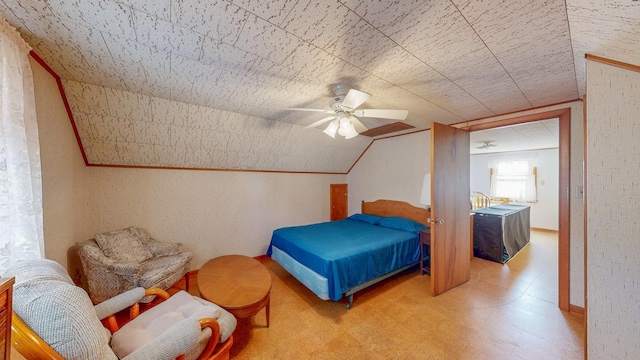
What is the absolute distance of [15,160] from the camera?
118 cm

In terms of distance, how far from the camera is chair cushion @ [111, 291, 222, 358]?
1297 millimetres

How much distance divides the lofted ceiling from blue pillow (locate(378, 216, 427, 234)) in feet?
5.70

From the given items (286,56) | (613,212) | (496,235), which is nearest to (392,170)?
(496,235)

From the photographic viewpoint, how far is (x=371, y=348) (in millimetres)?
1858

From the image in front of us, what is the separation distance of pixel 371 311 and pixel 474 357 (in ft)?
3.03

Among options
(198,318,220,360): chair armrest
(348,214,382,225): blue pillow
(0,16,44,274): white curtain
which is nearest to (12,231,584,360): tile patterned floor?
(198,318,220,360): chair armrest

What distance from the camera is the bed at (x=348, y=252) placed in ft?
7.69

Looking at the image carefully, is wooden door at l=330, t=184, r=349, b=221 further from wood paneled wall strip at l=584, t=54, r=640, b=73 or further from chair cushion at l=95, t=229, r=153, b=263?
wood paneled wall strip at l=584, t=54, r=640, b=73

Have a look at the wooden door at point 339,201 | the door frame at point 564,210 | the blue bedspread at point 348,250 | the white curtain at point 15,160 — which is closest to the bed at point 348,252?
the blue bedspread at point 348,250

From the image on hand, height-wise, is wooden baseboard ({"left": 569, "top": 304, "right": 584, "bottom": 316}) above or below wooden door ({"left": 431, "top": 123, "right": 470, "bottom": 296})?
below

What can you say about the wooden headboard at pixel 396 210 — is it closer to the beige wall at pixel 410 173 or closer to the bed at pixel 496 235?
the beige wall at pixel 410 173

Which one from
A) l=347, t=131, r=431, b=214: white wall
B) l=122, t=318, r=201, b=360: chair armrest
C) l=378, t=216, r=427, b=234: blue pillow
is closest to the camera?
l=122, t=318, r=201, b=360: chair armrest

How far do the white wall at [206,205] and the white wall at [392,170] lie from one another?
1162mm

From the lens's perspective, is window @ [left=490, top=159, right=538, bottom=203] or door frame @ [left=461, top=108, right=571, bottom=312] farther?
window @ [left=490, top=159, right=538, bottom=203]
